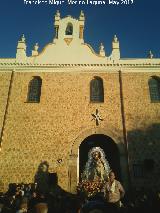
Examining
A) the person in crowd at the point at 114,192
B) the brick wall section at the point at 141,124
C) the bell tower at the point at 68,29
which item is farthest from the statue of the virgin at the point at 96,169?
the bell tower at the point at 68,29

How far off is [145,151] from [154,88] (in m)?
4.72

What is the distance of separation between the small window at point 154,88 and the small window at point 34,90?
7796 mm

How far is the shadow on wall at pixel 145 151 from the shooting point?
50.3 feet

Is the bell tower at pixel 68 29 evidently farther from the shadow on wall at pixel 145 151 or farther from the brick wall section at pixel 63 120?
the shadow on wall at pixel 145 151

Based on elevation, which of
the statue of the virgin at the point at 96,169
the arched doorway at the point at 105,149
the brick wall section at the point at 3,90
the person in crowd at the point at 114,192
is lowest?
the person in crowd at the point at 114,192

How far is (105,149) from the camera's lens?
17.9 m

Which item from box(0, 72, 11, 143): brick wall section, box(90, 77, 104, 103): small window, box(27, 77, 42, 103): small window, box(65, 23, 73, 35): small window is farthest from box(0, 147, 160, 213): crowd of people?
box(65, 23, 73, 35): small window

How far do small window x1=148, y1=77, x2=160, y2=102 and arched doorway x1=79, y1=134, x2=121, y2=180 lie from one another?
13.8 feet

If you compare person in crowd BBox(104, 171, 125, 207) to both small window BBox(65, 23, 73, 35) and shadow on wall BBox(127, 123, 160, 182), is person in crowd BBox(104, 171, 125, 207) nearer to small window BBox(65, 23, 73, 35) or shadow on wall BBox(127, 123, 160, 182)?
shadow on wall BBox(127, 123, 160, 182)

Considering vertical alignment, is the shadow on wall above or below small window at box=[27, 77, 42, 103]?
below

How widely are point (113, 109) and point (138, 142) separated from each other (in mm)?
2676

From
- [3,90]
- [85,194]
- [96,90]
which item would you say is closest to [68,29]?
[96,90]

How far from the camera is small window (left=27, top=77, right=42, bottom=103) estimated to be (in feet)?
58.7

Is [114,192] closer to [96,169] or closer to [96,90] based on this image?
[96,169]
